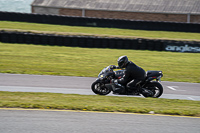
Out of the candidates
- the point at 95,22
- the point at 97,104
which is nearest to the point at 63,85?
the point at 97,104

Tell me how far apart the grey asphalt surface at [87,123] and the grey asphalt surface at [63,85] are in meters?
3.45

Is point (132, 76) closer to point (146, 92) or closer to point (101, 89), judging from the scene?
point (146, 92)

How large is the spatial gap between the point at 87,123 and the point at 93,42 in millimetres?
16125

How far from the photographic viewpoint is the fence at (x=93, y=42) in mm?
22281

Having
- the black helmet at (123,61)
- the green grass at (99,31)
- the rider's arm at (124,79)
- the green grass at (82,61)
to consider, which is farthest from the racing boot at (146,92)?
the green grass at (99,31)

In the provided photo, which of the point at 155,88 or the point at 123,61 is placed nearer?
the point at 123,61

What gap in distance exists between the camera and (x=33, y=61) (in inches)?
677

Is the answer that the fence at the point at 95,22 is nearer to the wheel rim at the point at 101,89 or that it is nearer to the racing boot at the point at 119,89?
the wheel rim at the point at 101,89

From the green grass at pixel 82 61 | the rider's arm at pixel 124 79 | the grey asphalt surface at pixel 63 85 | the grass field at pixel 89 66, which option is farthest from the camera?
the green grass at pixel 82 61

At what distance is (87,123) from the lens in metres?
6.61

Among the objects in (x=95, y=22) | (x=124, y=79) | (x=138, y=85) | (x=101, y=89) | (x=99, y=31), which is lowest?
(x=101, y=89)

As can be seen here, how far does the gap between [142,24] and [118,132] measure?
26.1 m

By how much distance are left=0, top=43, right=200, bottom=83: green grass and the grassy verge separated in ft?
16.5

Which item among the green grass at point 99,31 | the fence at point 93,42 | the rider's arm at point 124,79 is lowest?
the rider's arm at point 124,79
